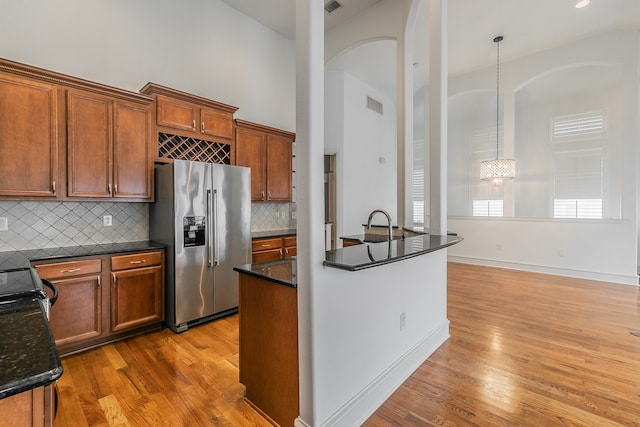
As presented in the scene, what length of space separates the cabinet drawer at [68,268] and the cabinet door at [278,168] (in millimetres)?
2170

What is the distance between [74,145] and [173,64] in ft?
5.32

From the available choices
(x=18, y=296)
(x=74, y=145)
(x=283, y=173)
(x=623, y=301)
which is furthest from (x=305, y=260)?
(x=623, y=301)

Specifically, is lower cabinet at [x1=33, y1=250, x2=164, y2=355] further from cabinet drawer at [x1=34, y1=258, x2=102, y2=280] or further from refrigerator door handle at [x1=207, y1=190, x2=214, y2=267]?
refrigerator door handle at [x1=207, y1=190, x2=214, y2=267]

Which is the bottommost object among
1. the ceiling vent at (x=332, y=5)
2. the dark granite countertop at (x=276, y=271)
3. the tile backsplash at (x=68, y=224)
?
the dark granite countertop at (x=276, y=271)

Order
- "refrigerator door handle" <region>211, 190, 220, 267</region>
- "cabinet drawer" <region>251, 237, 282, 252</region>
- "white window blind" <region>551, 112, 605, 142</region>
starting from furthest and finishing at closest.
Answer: "white window blind" <region>551, 112, 605, 142</region> → "cabinet drawer" <region>251, 237, 282, 252</region> → "refrigerator door handle" <region>211, 190, 220, 267</region>

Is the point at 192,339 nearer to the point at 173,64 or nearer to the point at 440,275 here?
the point at 440,275

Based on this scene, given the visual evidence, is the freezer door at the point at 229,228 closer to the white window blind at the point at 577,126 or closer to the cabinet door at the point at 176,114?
the cabinet door at the point at 176,114

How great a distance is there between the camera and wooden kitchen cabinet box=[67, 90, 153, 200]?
2602 mm

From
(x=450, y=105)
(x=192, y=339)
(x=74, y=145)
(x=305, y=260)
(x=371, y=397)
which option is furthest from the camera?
(x=450, y=105)

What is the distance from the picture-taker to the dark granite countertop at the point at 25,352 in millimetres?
596

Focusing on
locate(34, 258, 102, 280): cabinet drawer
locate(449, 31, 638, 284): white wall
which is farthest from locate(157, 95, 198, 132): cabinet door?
locate(449, 31, 638, 284): white wall

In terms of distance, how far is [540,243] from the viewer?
528 centimetres

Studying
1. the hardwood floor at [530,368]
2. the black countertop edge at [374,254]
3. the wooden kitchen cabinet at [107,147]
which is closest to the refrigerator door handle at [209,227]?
the wooden kitchen cabinet at [107,147]

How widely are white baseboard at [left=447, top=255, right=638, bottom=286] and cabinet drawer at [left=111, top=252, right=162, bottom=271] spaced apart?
5714 millimetres
